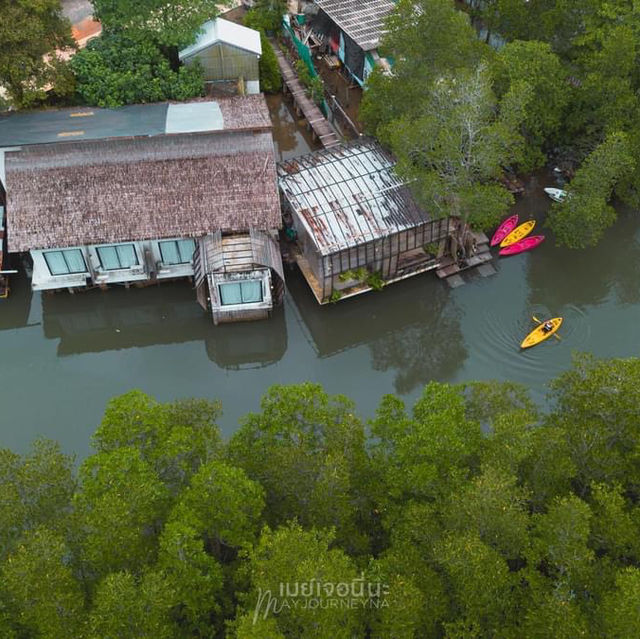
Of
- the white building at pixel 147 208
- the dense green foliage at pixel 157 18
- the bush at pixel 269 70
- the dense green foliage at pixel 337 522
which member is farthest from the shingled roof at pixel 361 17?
the dense green foliage at pixel 337 522

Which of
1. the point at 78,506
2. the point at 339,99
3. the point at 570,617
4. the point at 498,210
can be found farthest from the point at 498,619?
the point at 339,99

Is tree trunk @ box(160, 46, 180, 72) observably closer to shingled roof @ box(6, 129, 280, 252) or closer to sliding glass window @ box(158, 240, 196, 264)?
shingled roof @ box(6, 129, 280, 252)

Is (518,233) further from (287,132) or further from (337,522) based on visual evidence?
(337,522)

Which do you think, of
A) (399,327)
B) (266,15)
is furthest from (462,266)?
(266,15)

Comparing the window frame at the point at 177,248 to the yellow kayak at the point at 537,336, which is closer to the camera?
the yellow kayak at the point at 537,336

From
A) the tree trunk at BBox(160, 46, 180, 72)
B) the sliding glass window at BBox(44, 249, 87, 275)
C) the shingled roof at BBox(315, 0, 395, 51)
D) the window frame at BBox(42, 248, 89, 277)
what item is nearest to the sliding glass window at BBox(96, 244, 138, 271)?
the window frame at BBox(42, 248, 89, 277)

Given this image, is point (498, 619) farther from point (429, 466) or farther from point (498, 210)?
point (498, 210)

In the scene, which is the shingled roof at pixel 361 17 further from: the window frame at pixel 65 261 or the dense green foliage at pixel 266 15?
the window frame at pixel 65 261
